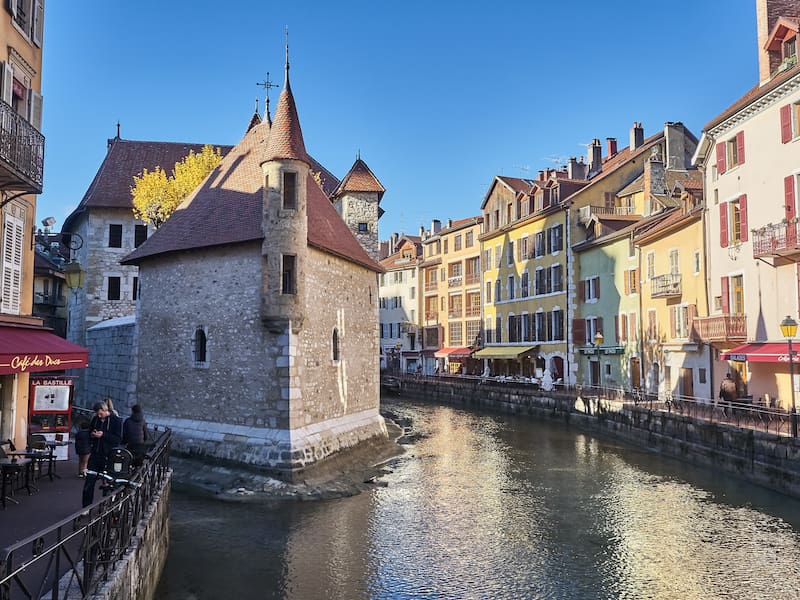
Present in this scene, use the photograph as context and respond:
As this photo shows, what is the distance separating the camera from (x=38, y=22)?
44.6 feet

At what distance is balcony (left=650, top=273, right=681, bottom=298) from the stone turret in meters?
17.4

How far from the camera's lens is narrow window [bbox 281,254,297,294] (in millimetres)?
18438

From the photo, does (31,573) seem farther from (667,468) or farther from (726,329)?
(726,329)

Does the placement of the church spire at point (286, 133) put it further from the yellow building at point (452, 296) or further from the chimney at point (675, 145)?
the yellow building at point (452, 296)

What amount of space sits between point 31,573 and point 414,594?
5664 millimetres

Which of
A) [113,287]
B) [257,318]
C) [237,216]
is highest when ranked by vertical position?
[237,216]

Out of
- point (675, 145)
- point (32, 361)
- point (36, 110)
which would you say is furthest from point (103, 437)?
point (675, 145)

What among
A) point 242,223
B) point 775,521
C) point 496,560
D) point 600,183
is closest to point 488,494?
Result: point 496,560

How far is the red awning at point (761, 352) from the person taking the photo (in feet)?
66.2

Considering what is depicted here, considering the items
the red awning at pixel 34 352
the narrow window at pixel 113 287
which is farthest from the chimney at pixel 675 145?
the red awning at pixel 34 352

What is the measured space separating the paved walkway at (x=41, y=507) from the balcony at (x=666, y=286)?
24.2 metres

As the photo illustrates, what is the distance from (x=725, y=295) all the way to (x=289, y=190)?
16.4 meters

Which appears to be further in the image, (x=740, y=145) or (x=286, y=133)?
(x=740, y=145)

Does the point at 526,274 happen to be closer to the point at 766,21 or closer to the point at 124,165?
the point at 766,21
